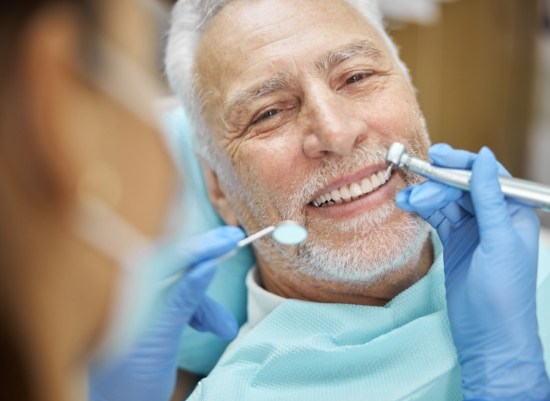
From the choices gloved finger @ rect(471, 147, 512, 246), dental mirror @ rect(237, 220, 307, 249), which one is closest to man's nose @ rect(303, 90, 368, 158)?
dental mirror @ rect(237, 220, 307, 249)

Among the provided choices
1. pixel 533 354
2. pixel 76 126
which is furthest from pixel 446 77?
pixel 76 126

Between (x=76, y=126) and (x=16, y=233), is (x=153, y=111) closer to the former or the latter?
(x=76, y=126)

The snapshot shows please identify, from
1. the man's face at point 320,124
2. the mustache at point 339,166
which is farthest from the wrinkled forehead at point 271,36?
the mustache at point 339,166

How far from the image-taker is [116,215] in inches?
25.1

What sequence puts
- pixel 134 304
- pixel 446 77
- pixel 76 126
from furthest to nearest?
pixel 446 77
pixel 134 304
pixel 76 126

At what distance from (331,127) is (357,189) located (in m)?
0.12

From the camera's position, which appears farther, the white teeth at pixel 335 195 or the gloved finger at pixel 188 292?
the white teeth at pixel 335 195

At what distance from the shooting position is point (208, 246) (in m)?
0.84

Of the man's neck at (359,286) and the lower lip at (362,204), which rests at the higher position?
the lower lip at (362,204)

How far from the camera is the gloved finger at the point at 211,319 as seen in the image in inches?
38.5

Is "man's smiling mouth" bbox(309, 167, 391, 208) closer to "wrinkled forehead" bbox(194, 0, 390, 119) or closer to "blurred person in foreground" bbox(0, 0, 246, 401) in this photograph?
"wrinkled forehead" bbox(194, 0, 390, 119)

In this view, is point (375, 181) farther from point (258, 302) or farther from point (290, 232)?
point (258, 302)

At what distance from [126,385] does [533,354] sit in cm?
57

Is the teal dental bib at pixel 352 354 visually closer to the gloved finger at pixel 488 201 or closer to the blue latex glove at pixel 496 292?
the blue latex glove at pixel 496 292
